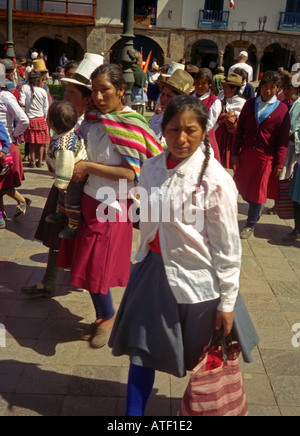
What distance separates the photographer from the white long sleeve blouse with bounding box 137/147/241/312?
2.16 meters

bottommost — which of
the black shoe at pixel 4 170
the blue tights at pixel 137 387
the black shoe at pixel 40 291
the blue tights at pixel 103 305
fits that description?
the black shoe at pixel 40 291

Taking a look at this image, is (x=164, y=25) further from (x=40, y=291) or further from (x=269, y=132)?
(x=40, y=291)

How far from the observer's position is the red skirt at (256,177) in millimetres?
5656

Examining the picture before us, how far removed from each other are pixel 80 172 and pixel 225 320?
143 centimetres

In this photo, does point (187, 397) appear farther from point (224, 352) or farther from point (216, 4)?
point (216, 4)

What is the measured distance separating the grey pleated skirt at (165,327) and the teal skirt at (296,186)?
3.57 m

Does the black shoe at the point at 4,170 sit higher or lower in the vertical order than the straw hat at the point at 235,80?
lower

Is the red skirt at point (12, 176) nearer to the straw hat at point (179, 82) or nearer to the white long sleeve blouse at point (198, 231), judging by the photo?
the straw hat at point (179, 82)

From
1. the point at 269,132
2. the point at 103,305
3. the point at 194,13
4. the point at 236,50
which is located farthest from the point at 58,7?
the point at 103,305

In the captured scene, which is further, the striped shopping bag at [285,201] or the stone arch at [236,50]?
the stone arch at [236,50]

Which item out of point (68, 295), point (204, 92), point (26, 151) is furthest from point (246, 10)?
point (68, 295)

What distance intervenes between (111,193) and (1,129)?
2411 millimetres

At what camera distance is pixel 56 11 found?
28859mm

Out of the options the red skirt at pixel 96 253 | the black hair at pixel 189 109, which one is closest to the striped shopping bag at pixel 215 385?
the black hair at pixel 189 109
